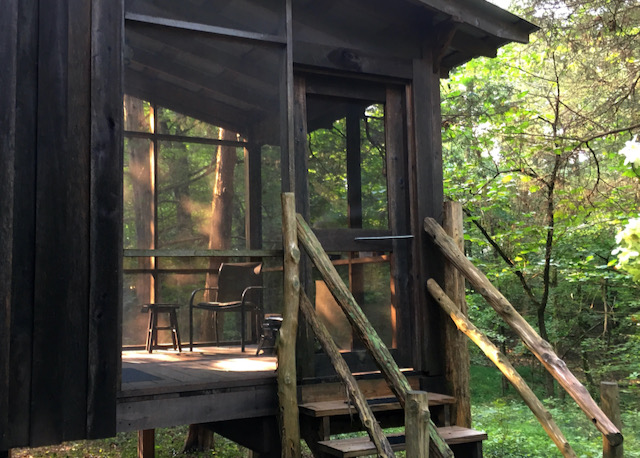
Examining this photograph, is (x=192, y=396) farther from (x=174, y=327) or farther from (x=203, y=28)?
(x=174, y=327)

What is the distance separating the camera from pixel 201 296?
308 inches

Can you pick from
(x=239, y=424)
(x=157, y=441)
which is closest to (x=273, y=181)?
(x=239, y=424)

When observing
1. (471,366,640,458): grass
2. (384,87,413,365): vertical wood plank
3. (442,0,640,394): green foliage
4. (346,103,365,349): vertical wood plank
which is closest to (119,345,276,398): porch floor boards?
(346,103,365,349): vertical wood plank

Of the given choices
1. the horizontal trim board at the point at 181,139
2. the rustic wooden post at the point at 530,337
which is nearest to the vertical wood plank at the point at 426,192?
the rustic wooden post at the point at 530,337

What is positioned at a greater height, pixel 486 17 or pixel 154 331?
pixel 486 17

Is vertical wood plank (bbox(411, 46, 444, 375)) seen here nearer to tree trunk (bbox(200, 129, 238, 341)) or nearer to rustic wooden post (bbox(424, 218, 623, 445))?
rustic wooden post (bbox(424, 218, 623, 445))

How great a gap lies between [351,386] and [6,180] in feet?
7.19

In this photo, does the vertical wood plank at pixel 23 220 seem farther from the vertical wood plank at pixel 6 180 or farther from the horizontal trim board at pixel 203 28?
the horizontal trim board at pixel 203 28

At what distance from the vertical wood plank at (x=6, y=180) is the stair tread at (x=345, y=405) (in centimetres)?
166

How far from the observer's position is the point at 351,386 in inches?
149

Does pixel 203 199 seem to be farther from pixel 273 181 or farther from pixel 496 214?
pixel 496 214

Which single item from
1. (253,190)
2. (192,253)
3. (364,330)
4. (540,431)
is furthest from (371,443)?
(540,431)

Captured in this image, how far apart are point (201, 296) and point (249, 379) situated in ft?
12.4

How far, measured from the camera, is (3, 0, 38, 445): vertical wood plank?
3.51 metres
